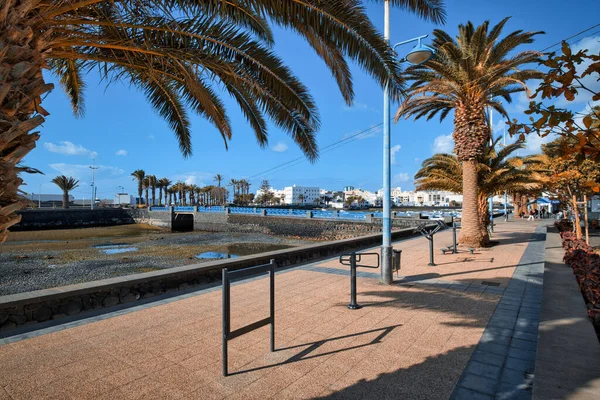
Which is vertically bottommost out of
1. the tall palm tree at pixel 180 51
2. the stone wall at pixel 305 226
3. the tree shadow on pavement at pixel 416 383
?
the stone wall at pixel 305 226

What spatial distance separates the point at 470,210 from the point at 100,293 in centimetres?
1166

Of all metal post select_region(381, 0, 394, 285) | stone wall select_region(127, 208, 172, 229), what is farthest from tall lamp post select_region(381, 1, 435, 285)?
stone wall select_region(127, 208, 172, 229)

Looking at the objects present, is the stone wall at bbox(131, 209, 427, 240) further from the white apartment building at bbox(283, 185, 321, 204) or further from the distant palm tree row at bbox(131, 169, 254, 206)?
the white apartment building at bbox(283, 185, 321, 204)

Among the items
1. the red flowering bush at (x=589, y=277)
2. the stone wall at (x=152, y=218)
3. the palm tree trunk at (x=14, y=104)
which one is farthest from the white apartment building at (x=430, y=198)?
the palm tree trunk at (x=14, y=104)

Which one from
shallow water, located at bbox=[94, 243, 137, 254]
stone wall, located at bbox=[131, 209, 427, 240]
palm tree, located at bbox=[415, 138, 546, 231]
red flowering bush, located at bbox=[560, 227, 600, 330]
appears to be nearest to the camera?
red flowering bush, located at bbox=[560, 227, 600, 330]

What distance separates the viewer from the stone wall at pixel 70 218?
151 ft

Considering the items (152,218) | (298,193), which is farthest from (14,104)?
(298,193)

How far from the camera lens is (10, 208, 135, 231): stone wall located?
45953 millimetres

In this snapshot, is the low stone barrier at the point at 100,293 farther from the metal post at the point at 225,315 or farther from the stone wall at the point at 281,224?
the stone wall at the point at 281,224

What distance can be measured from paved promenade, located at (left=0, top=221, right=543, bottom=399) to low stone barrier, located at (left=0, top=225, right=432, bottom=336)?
566 mm

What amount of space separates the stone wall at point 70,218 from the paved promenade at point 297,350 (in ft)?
163

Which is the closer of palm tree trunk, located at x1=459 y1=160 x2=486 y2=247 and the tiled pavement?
the tiled pavement

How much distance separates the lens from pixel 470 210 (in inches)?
477

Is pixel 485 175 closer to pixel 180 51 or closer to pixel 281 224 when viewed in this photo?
pixel 180 51
